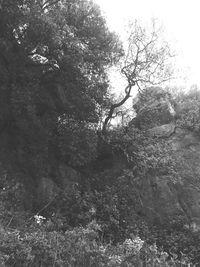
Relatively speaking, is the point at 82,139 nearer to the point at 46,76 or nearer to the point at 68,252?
the point at 46,76

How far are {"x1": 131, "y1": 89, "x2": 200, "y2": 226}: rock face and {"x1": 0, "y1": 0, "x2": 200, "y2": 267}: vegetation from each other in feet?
0.11

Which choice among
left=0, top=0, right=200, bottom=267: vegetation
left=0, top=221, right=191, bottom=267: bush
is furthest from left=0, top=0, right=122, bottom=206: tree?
left=0, top=221, right=191, bottom=267: bush

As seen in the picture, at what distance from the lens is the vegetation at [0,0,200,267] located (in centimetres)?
1033

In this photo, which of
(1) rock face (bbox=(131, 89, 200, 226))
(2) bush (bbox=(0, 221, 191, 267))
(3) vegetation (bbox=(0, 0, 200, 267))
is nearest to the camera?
(2) bush (bbox=(0, 221, 191, 267))

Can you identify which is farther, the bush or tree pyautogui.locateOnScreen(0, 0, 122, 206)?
tree pyautogui.locateOnScreen(0, 0, 122, 206)

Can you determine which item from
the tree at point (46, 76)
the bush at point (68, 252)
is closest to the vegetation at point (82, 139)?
the tree at point (46, 76)

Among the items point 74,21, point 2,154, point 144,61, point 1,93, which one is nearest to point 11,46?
point 1,93

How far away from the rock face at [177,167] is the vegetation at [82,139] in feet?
0.11

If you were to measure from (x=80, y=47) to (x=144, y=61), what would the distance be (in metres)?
3.01

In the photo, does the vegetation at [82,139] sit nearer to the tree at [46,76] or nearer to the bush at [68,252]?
the tree at [46,76]

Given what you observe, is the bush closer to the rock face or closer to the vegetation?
the vegetation

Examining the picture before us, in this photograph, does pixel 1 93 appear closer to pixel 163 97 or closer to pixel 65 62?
pixel 65 62

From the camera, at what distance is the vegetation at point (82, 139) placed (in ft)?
33.9

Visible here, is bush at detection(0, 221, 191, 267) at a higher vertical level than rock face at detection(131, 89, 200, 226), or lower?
lower
